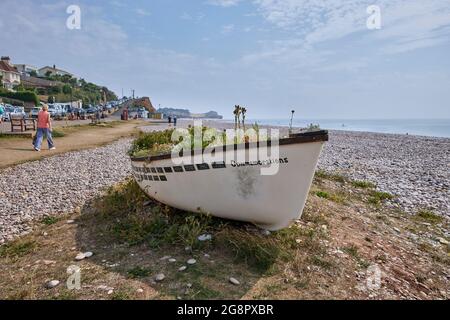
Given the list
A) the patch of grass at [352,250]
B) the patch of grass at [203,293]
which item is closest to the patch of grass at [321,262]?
the patch of grass at [352,250]

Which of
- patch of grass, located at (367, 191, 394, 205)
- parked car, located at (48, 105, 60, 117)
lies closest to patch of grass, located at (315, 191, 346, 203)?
patch of grass, located at (367, 191, 394, 205)

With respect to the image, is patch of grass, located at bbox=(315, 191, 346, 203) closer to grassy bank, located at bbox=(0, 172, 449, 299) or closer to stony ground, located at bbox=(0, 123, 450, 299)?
stony ground, located at bbox=(0, 123, 450, 299)

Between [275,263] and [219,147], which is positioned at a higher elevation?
[219,147]

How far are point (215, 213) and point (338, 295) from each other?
2.37m

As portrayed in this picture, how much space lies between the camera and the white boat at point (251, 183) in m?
4.32

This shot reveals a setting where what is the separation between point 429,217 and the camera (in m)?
7.62

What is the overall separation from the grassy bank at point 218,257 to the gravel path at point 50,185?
0.69m

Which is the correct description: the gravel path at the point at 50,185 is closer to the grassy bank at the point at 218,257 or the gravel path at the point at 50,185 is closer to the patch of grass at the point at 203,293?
the grassy bank at the point at 218,257

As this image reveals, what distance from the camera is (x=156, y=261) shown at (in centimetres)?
468

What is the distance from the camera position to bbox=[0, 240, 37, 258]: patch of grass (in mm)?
5141

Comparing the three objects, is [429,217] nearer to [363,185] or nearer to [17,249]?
[363,185]
